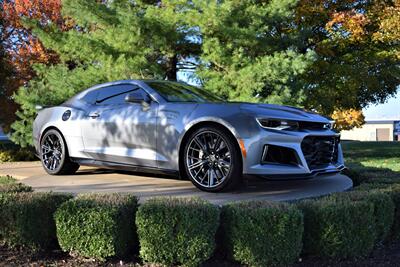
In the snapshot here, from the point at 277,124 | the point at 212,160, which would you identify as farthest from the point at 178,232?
the point at 277,124

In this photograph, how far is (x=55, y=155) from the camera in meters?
6.95

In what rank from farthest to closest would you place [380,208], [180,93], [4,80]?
[4,80]
[180,93]
[380,208]

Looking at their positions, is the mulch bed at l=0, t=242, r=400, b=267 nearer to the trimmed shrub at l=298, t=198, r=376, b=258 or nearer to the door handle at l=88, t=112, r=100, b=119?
the trimmed shrub at l=298, t=198, r=376, b=258

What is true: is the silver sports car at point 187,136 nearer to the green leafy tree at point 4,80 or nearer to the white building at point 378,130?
the green leafy tree at point 4,80

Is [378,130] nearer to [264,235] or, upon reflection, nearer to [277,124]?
[277,124]

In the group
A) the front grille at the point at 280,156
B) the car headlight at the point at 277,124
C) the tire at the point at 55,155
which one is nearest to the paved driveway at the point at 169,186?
the tire at the point at 55,155

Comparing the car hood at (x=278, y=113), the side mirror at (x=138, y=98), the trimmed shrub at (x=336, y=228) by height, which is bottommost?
the trimmed shrub at (x=336, y=228)

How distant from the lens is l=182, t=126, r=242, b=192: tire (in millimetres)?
5164

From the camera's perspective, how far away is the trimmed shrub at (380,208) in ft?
15.1

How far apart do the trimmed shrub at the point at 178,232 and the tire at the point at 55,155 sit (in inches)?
126

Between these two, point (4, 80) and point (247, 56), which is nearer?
point (247, 56)

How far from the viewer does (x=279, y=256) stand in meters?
3.96

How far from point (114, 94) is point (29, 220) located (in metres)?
2.66

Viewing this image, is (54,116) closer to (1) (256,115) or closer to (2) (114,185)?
(2) (114,185)
